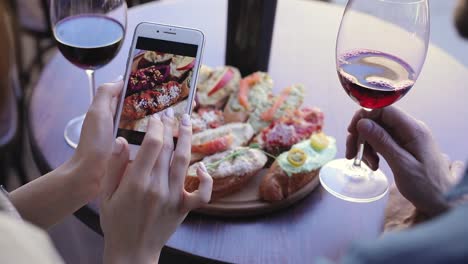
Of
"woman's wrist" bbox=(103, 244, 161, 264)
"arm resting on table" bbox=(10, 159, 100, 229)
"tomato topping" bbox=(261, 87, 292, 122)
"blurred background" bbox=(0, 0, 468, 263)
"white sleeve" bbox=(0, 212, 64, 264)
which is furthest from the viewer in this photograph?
"blurred background" bbox=(0, 0, 468, 263)

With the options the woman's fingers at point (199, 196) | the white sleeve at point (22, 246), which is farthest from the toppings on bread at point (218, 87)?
the white sleeve at point (22, 246)

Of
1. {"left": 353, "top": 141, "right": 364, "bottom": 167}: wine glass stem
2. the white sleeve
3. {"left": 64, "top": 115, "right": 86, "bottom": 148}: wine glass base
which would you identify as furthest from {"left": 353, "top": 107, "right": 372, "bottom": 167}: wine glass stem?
the white sleeve

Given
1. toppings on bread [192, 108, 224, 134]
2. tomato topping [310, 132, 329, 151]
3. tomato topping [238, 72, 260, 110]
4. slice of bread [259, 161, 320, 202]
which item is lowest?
slice of bread [259, 161, 320, 202]

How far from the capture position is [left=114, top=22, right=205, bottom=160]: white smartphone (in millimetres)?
792

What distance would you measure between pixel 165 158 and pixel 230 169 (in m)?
0.18

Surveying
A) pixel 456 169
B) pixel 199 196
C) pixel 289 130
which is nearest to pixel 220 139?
pixel 289 130

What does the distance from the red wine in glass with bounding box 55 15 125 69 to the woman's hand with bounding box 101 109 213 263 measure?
0.28m

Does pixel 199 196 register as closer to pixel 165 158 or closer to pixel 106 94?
pixel 165 158

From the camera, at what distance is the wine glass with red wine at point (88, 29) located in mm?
889

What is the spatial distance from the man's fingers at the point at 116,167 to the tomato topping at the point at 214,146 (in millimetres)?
194

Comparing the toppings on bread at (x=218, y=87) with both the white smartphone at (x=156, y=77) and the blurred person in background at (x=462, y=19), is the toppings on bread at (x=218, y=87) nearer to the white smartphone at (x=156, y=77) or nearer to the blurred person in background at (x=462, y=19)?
the white smartphone at (x=156, y=77)

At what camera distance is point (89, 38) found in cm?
90

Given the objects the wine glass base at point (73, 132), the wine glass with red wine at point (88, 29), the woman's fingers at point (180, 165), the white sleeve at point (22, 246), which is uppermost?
the white sleeve at point (22, 246)

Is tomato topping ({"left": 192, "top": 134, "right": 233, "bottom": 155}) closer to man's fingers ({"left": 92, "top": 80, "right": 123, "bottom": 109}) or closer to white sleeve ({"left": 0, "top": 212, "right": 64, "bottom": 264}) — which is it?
man's fingers ({"left": 92, "top": 80, "right": 123, "bottom": 109})
